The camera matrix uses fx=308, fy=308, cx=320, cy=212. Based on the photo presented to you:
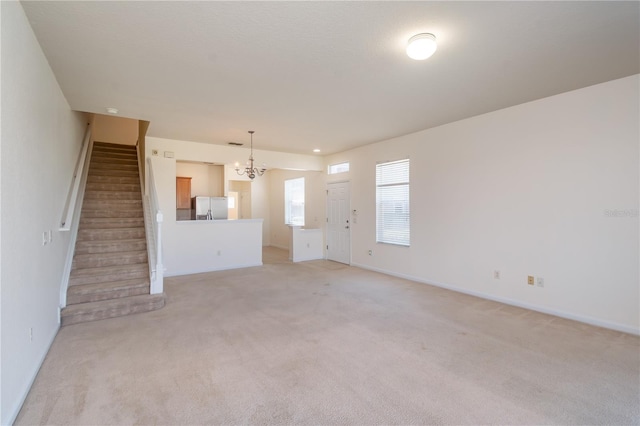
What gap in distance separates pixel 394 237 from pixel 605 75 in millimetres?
3716

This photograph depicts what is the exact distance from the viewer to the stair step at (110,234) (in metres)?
4.82

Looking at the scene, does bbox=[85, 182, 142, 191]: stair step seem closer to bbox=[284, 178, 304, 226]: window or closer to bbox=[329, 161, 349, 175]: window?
bbox=[329, 161, 349, 175]: window

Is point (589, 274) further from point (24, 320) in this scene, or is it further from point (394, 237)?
point (24, 320)

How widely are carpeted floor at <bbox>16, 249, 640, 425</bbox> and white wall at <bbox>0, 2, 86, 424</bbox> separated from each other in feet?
0.89

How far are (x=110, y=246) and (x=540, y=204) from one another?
20.2ft

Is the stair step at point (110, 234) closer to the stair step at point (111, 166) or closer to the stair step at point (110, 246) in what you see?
the stair step at point (110, 246)

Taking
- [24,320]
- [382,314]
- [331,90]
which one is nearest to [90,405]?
[24,320]

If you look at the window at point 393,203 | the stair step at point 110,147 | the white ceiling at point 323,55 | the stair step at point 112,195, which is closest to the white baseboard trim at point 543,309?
the window at point 393,203

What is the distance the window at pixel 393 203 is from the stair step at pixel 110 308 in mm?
4082

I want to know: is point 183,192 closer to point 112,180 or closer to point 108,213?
point 112,180

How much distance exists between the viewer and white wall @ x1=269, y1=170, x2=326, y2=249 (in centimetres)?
812

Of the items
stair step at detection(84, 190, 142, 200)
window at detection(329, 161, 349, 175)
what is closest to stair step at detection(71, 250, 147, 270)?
stair step at detection(84, 190, 142, 200)

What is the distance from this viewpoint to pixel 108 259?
4.58 m

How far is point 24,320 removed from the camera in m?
2.26
